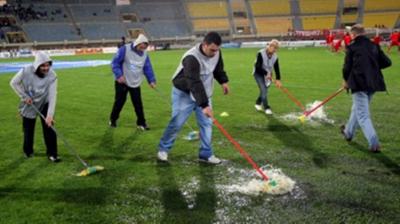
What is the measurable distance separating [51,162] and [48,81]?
134cm

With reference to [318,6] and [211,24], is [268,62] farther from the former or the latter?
[318,6]

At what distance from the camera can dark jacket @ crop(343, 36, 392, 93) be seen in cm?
669

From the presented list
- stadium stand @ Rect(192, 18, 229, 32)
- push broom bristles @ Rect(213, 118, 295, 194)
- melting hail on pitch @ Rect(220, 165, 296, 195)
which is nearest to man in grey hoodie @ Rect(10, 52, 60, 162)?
melting hail on pitch @ Rect(220, 165, 296, 195)

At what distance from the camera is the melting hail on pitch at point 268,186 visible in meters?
5.21

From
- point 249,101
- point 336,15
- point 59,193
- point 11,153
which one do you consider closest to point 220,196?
point 59,193

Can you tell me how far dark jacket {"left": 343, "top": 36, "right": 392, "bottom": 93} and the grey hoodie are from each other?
191 inches

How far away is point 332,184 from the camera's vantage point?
17.9 feet

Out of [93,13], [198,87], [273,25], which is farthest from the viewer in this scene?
[273,25]

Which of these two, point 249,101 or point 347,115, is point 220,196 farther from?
point 249,101

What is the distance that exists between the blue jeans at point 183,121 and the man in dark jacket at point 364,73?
253cm

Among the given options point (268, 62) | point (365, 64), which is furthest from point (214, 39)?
point (268, 62)

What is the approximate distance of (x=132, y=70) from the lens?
8.85 m

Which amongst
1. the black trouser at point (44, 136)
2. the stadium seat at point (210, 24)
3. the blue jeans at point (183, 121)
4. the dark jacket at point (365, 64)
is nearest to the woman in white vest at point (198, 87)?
the blue jeans at point (183, 121)

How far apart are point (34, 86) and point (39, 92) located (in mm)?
127
